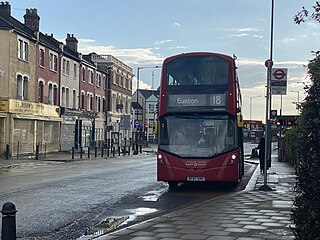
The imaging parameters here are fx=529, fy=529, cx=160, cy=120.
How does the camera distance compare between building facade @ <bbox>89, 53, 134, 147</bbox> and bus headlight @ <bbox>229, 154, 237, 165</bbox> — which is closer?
bus headlight @ <bbox>229, 154, 237, 165</bbox>

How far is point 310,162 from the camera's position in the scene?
5199 mm

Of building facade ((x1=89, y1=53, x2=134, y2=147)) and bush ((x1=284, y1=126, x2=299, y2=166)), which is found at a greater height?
building facade ((x1=89, y1=53, x2=134, y2=147))

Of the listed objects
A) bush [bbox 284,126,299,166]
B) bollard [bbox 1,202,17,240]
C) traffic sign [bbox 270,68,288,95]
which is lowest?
bollard [bbox 1,202,17,240]

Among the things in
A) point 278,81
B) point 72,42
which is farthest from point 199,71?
point 72,42

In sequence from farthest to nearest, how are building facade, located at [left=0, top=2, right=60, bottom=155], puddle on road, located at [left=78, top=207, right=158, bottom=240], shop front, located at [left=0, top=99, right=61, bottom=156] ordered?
shop front, located at [left=0, top=99, right=61, bottom=156] < building facade, located at [left=0, top=2, right=60, bottom=155] < puddle on road, located at [left=78, top=207, right=158, bottom=240]

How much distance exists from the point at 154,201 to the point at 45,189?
13.2 ft

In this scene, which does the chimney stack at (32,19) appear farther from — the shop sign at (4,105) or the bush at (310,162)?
the bush at (310,162)

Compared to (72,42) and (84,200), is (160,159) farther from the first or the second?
(72,42)

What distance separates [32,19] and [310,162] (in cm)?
4405

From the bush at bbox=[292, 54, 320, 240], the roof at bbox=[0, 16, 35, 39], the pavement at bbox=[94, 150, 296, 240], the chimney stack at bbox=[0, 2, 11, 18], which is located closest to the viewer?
the bush at bbox=[292, 54, 320, 240]

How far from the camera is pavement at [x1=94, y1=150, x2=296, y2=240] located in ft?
29.2

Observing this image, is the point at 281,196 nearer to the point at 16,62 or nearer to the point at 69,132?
the point at 16,62

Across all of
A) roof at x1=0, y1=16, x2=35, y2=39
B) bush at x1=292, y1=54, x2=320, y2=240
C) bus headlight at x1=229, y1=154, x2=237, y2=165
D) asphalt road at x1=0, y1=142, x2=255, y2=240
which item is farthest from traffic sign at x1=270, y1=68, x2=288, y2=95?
roof at x1=0, y1=16, x2=35, y2=39

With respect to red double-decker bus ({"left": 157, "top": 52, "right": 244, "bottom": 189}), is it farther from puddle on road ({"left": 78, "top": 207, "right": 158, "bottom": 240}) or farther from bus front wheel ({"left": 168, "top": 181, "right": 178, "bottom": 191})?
puddle on road ({"left": 78, "top": 207, "right": 158, "bottom": 240})
